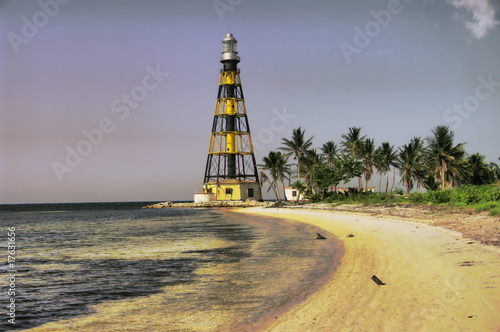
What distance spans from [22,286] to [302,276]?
8.01 m

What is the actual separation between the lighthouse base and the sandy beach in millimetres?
69383

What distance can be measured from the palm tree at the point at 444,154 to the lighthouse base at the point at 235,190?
34.9 metres

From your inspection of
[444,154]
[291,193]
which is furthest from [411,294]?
→ [291,193]

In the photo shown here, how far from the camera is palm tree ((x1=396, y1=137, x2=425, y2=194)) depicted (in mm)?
71750

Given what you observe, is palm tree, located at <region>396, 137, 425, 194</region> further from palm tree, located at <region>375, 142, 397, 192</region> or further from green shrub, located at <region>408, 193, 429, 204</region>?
green shrub, located at <region>408, 193, 429, 204</region>

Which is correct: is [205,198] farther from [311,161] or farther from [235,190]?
[311,161]

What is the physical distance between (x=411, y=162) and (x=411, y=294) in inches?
2727

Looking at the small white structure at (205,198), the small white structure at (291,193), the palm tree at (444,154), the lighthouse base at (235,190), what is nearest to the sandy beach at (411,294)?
the palm tree at (444,154)

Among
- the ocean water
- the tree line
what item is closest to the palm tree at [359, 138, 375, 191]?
the tree line

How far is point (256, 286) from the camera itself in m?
10.4

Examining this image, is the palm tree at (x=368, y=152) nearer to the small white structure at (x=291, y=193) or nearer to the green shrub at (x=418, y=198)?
the small white structure at (x=291, y=193)

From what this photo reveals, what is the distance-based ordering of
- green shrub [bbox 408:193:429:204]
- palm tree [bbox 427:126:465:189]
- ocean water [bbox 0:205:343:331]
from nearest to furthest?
1. ocean water [bbox 0:205:343:331]
2. green shrub [bbox 408:193:429:204]
3. palm tree [bbox 427:126:465:189]

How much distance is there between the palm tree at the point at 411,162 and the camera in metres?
71.8

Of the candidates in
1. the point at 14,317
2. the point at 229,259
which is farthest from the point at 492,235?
the point at 14,317
